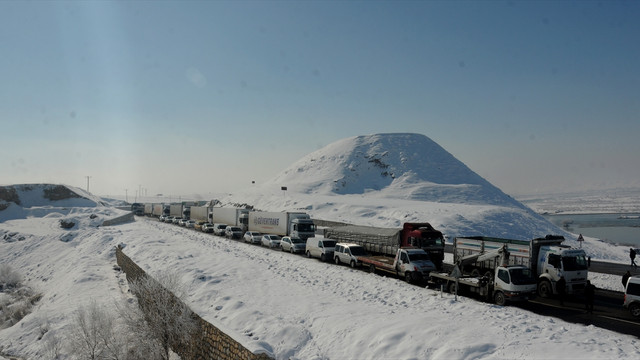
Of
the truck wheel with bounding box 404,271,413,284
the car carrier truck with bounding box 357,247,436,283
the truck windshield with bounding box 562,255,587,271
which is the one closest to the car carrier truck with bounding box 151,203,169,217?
the car carrier truck with bounding box 357,247,436,283

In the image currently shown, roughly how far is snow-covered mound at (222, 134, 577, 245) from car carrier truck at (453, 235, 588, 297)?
29.6 m

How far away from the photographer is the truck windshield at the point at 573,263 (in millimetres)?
20281

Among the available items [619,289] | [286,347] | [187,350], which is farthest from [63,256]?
[619,289]

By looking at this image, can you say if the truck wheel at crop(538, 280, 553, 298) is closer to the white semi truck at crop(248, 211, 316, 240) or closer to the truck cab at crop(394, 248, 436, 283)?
the truck cab at crop(394, 248, 436, 283)

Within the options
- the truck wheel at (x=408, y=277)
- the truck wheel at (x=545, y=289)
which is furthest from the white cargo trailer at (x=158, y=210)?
the truck wheel at (x=545, y=289)

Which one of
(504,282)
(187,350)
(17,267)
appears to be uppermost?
(504,282)

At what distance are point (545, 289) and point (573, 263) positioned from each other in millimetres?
1968

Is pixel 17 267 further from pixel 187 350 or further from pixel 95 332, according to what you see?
pixel 187 350

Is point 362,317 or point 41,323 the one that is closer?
point 362,317

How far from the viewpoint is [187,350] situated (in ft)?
57.5

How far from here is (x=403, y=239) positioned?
28.3 metres

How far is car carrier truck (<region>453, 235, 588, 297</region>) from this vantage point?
796 inches

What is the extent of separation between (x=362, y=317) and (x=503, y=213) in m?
60.2

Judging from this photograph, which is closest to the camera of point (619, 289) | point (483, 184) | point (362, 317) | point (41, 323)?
point (362, 317)
